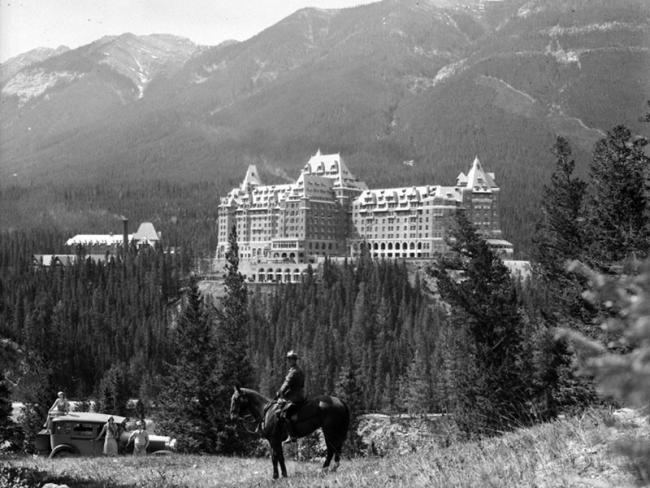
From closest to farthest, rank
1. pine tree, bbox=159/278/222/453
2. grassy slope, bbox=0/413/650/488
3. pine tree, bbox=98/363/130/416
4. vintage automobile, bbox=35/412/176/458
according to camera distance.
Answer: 1. grassy slope, bbox=0/413/650/488
2. vintage automobile, bbox=35/412/176/458
3. pine tree, bbox=159/278/222/453
4. pine tree, bbox=98/363/130/416

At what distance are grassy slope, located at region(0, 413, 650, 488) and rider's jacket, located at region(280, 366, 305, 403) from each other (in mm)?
1787

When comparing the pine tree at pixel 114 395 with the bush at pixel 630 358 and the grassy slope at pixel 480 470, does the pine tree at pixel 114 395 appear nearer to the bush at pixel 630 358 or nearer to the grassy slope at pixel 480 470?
the grassy slope at pixel 480 470

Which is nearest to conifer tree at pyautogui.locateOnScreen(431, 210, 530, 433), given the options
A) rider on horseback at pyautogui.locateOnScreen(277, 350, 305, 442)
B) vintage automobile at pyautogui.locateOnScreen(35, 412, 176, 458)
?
vintage automobile at pyautogui.locateOnScreen(35, 412, 176, 458)

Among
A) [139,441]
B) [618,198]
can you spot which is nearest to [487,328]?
[618,198]

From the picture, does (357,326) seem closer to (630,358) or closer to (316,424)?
(316,424)

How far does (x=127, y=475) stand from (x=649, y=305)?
19071 millimetres

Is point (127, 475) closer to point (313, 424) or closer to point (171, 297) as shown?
point (313, 424)

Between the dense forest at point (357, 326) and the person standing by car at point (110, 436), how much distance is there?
384cm

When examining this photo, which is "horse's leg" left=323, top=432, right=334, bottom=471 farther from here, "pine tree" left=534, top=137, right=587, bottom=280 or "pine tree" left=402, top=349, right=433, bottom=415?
"pine tree" left=402, top=349, right=433, bottom=415

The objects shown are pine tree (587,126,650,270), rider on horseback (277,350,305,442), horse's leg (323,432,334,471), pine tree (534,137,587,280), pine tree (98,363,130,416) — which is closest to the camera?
rider on horseback (277,350,305,442)

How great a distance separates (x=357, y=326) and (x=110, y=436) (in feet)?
356

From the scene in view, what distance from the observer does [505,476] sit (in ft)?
39.9

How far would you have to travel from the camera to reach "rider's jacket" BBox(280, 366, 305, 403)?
64.2 ft

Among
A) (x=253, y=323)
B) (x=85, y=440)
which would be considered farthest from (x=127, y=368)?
(x=85, y=440)
